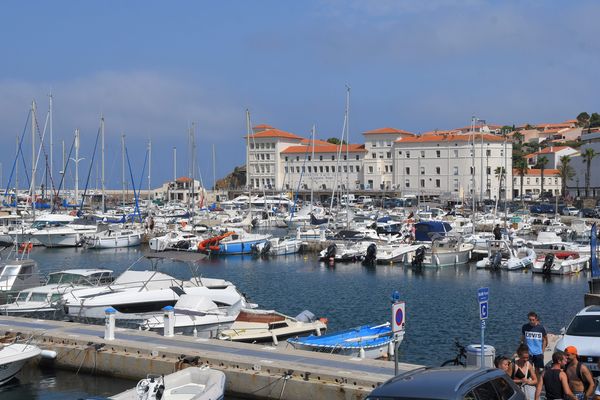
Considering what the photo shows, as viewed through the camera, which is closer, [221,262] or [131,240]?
[221,262]

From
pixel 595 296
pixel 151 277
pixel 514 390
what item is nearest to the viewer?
pixel 514 390

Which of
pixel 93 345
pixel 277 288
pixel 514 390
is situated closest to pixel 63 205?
pixel 277 288


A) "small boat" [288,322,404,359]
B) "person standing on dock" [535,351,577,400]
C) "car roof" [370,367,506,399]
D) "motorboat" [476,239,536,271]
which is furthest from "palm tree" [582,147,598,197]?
"car roof" [370,367,506,399]

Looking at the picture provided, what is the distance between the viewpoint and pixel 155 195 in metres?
163

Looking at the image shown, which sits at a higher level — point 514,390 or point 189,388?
point 514,390

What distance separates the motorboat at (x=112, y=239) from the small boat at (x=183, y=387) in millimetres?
53551

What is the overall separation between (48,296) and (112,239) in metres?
42.7

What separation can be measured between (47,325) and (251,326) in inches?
245

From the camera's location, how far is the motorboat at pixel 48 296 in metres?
27.4

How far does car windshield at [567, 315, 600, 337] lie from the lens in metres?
17.0

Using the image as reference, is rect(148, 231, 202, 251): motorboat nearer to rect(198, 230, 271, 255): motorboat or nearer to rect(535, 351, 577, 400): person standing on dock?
rect(198, 230, 271, 255): motorboat

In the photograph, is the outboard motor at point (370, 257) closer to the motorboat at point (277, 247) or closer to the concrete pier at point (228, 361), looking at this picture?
the motorboat at point (277, 247)

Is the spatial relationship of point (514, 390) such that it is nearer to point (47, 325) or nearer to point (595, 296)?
point (595, 296)

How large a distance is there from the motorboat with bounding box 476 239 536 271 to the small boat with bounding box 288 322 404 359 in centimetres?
2924
